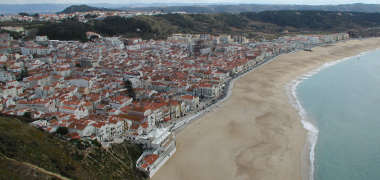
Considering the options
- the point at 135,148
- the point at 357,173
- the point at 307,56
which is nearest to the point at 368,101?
the point at 357,173

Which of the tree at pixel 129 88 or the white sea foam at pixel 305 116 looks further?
the tree at pixel 129 88

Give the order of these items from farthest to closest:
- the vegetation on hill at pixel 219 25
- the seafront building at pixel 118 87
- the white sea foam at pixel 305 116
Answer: the vegetation on hill at pixel 219 25 → the seafront building at pixel 118 87 → the white sea foam at pixel 305 116

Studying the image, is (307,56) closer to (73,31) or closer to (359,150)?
(359,150)

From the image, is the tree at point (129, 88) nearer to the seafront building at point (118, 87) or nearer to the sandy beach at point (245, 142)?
the seafront building at point (118, 87)

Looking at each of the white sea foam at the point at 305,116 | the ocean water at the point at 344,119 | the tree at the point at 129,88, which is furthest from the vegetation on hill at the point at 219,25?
the ocean water at the point at 344,119

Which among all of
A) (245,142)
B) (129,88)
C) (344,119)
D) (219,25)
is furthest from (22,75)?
(219,25)

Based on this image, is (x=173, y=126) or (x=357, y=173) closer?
(x=357, y=173)
